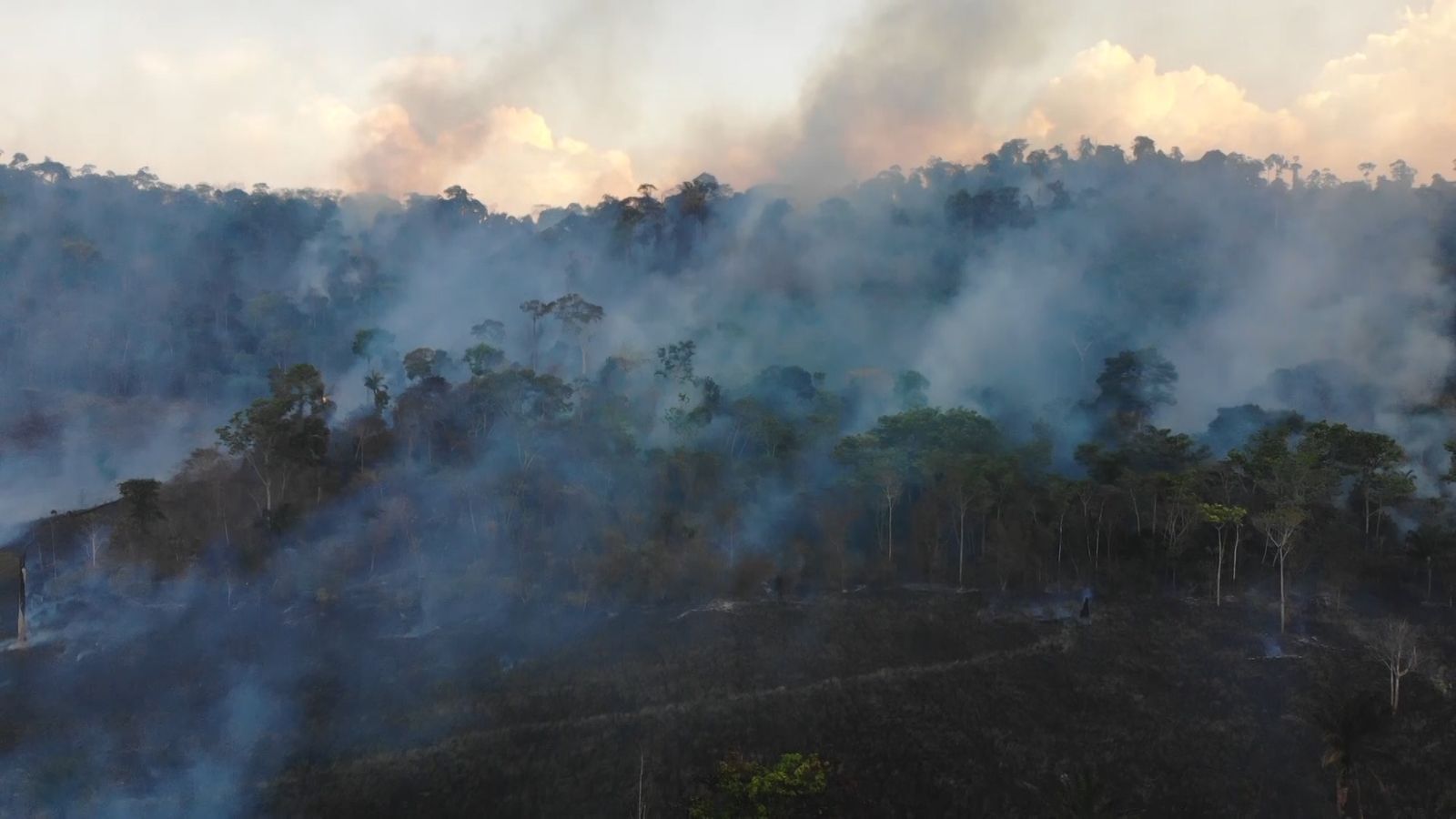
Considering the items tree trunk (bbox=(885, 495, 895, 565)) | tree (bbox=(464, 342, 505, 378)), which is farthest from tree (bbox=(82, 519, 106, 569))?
tree trunk (bbox=(885, 495, 895, 565))

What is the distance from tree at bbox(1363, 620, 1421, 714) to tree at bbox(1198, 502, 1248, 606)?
6.68 m

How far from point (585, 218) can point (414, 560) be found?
73.9 meters

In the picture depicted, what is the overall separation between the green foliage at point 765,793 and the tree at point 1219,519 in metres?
26.3

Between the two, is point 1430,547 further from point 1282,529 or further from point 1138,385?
point 1138,385

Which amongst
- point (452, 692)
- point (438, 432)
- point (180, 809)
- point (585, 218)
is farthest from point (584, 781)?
point (585, 218)

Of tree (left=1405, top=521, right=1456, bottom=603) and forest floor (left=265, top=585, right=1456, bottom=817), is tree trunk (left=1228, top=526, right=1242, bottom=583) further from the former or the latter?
tree (left=1405, top=521, right=1456, bottom=603)

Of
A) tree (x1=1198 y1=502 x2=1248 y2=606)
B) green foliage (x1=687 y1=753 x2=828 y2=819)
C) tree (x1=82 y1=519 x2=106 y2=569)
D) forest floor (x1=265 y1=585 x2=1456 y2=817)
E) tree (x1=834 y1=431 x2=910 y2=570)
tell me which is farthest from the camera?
tree (x1=834 y1=431 x2=910 y2=570)

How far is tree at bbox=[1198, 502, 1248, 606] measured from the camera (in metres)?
44.8

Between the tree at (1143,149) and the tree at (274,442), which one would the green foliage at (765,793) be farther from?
the tree at (1143,149)

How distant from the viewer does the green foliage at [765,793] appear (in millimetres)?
29891

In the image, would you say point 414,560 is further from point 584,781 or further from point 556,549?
point 584,781

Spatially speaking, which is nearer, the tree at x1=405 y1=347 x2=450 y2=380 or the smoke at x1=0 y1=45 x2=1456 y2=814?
the smoke at x1=0 y1=45 x2=1456 y2=814

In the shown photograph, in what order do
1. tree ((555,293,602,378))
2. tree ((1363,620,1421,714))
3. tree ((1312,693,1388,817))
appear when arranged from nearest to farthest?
1. tree ((1312,693,1388,817))
2. tree ((1363,620,1421,714))
3. tree ((555,293,602,378))

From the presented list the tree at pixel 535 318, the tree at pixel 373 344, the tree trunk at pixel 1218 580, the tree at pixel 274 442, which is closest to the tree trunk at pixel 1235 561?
the tree trunk at pixel 1218 580
